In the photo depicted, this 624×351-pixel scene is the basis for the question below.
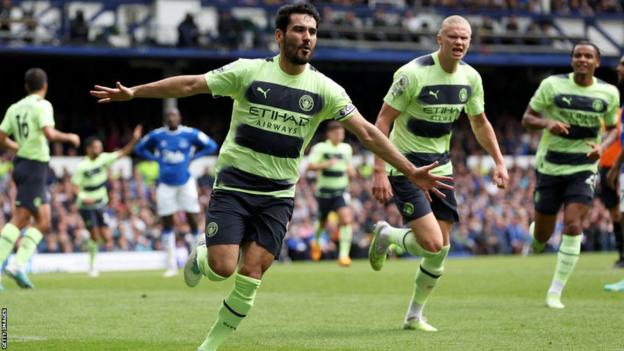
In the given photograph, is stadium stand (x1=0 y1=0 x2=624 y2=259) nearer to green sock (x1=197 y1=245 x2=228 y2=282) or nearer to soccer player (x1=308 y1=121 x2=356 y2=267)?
soccer player (x1=308 y1=121 x2=356 y2=267)

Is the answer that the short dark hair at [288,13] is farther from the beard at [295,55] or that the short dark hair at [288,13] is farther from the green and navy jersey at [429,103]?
the green and navy jersey at [429,103]

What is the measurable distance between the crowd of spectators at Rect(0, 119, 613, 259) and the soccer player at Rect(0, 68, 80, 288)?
9.69 m

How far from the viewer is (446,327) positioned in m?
11.0

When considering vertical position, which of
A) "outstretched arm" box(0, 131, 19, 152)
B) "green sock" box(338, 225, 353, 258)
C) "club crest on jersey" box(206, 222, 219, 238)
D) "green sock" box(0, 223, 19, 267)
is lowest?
"green sock" box(338, 225, 353, 258)

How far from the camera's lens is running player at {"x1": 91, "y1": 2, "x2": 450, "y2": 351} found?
8562 millimetres

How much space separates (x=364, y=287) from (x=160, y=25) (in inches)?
904

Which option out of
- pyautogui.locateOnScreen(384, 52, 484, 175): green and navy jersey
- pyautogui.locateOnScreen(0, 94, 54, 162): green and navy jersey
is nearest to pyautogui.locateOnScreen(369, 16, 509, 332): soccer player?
pyautogui.locateOnScreen(384, 52, 484, 175): green and navy jersey

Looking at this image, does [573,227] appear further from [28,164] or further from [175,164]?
[175,164]

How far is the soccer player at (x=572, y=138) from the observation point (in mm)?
13289

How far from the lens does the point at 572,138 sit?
1358cm

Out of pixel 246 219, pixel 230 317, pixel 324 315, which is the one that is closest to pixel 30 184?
pixel 324 315

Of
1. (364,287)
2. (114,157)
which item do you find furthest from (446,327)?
(114,157)

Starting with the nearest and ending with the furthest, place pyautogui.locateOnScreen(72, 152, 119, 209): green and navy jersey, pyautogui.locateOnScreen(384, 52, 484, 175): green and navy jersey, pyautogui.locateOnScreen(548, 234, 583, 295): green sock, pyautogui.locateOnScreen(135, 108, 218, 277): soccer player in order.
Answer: pyautogui.locateOnScreen(384, 52, 484, 175): green and navy jersey, pyautogui.locateOnScreen(548, 234, 583, 295): green sock, pyautogui.locateOnScreen(135, 108, 218, 277): soccer player, pyautogui.locateOnScreen(72, 152, 119, 209): green and navy jersey

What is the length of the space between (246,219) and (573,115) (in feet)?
19.7
